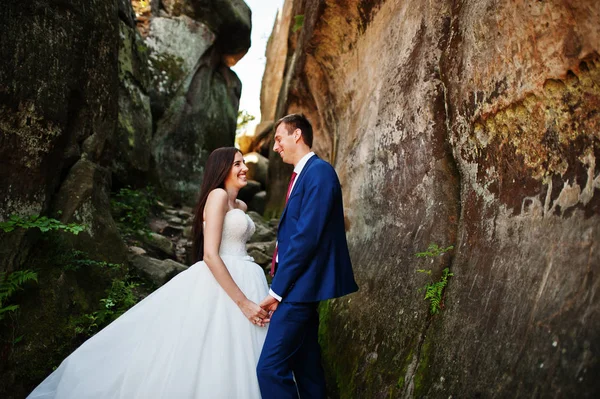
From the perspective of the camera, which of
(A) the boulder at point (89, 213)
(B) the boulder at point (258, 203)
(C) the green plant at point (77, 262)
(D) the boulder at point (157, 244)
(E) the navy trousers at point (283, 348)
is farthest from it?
(B) the boulder at point (258, 203)

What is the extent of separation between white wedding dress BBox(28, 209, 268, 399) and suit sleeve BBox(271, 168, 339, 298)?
53cm

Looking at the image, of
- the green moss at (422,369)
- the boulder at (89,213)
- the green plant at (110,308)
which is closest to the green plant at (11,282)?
the green plant at (110,308)

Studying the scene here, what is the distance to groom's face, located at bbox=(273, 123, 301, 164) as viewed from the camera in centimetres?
319

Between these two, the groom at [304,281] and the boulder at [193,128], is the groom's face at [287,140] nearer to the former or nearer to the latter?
the groom at [304,281]

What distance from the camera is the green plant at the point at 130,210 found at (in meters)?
7.52

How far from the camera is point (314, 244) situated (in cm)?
269

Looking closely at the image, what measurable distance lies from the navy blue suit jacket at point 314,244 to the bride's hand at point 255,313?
32 cm

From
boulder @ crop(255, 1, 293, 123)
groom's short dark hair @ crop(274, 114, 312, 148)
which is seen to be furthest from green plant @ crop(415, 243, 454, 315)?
boulder @ crop(255, 1, 293, 123)

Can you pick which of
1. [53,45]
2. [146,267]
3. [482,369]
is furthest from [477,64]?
[146,267]

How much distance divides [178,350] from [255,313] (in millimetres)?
537

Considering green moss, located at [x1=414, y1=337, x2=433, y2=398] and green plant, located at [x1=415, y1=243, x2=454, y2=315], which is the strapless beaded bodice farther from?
green moss, located at [x1=414, y1=337, x2=433, y2=398]

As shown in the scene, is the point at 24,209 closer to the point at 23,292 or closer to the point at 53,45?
the point at 23,292

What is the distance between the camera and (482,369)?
2.43 metres

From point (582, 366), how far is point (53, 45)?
515 cm
